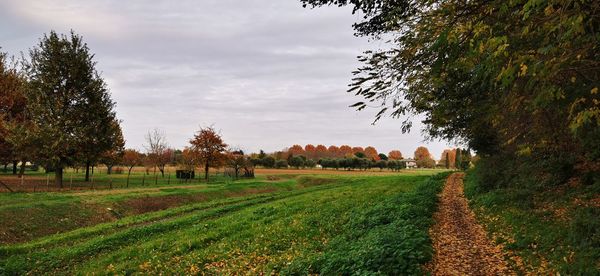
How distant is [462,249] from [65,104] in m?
44.0

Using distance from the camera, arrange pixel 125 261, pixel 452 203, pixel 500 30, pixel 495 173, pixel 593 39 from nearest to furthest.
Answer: pixel 593 39 → pixel 500 30 → pixel 125 261 → pixel 452 203 → pixel 495 173

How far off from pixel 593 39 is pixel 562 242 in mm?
7043

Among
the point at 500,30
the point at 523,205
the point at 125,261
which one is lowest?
the point at 125,261

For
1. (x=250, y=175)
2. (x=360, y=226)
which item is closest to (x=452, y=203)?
(x=360, y=226)

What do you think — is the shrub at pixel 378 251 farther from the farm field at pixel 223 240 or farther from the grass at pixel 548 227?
the grass at pixel 548 227

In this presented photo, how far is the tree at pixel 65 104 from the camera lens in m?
40.2

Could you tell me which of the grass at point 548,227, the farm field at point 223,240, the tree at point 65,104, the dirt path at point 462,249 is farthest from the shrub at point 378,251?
the tree at point 65,104

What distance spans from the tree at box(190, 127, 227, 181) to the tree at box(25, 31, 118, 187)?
1965 centimetres

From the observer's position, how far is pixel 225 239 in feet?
56.2

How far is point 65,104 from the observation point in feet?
139

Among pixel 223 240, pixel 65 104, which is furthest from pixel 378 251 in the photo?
pixel 65 104

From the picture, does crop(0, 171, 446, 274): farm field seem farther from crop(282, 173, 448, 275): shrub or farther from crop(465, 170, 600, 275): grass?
crop(465, 170, 600, 275): grass

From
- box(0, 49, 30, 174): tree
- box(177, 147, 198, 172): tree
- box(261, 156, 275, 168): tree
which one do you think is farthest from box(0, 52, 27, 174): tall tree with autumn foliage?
box(261, 156, 275, 168): tree

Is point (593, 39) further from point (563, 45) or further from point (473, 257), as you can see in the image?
point (473, 257)
